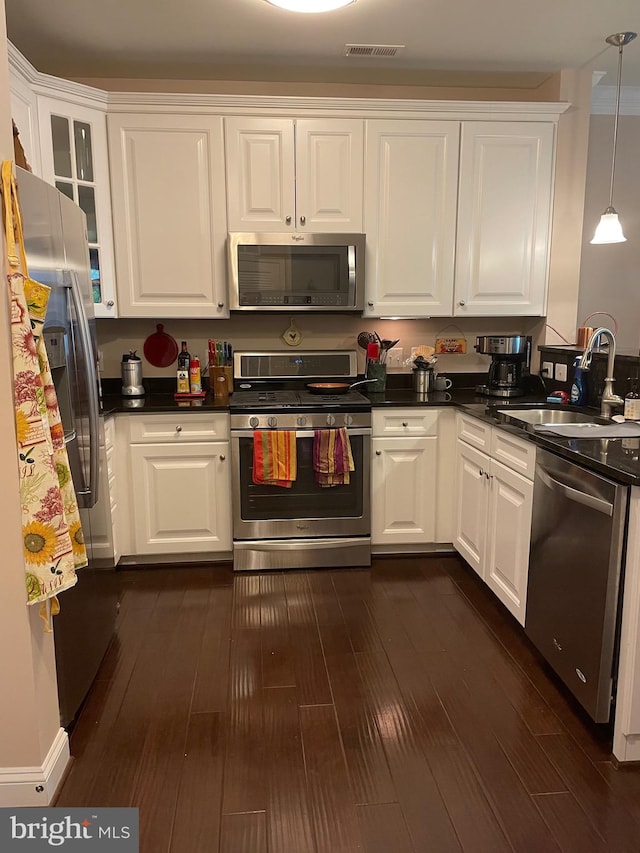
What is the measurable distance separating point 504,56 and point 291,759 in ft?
11.3

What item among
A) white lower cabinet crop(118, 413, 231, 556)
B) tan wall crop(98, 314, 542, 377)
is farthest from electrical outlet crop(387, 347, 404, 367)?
white lower cabinet crop(118, 413, 231, 556)

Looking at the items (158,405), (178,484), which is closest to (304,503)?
(178,484)

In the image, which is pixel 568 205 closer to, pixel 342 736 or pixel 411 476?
pixel 411 476

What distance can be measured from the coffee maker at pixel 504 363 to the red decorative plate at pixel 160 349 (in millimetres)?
1806

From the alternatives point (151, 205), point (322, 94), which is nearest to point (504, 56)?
point (322, 94)

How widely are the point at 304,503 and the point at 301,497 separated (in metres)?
0.04

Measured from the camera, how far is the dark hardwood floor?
1.63 metres

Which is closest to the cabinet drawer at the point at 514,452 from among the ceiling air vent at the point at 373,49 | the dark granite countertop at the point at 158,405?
the dark granite countertop at the point at 158,405

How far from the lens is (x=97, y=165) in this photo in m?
3.14

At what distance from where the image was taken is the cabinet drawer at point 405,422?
3.30 m

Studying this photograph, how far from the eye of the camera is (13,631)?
1640 mm

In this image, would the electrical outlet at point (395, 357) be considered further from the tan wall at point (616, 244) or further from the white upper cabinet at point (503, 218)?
the tan wall at point (616, 244)

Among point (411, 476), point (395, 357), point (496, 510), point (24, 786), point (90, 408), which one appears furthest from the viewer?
point (395, 357)

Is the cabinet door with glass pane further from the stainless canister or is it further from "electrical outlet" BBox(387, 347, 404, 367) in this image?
the stainless canister
